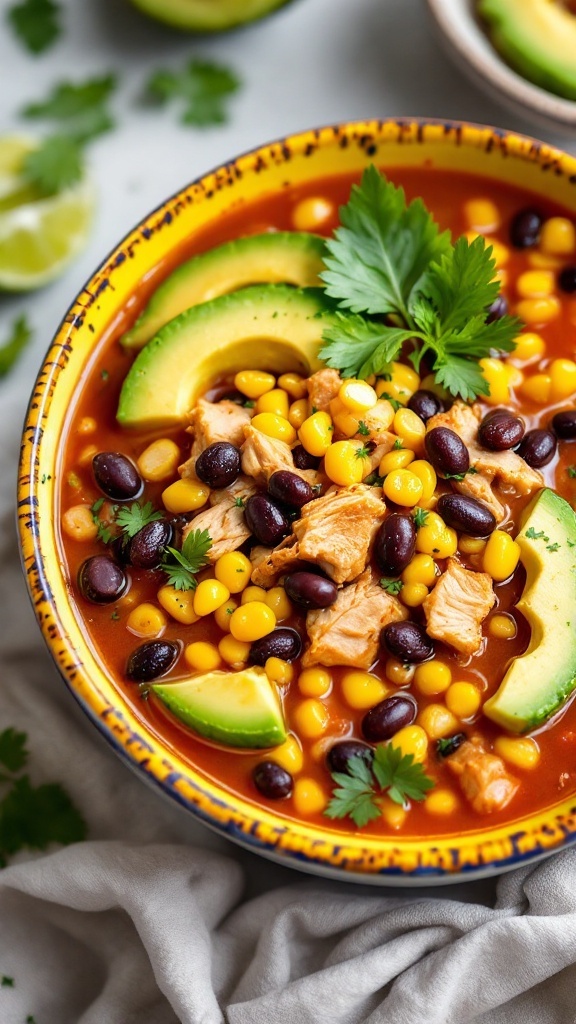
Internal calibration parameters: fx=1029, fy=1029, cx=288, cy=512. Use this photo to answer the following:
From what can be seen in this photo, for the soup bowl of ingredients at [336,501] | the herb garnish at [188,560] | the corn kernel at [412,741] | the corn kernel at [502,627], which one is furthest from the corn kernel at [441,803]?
the herb garnish at [188,560]

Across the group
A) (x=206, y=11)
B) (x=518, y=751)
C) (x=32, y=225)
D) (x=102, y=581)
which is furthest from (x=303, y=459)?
(x=206, y=11)

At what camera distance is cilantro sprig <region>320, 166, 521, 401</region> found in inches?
152

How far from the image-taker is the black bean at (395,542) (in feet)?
11.8

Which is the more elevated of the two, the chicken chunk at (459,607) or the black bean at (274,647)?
the chicken chunk at (459,607)

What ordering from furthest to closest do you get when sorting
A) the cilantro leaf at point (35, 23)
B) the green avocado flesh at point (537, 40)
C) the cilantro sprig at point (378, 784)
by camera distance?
1. the cilantro leaf at point (35, 23)
2. the green avocado flesh at point (537, 40)
3. the cilantro sprig at point (378, 784)

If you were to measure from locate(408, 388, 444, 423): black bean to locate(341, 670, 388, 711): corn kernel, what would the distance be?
100cm

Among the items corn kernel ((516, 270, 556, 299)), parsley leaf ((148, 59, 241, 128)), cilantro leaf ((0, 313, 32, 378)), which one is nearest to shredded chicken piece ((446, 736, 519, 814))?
corn kernel ((516, 270, 556, 299))

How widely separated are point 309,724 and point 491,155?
243 centimetres

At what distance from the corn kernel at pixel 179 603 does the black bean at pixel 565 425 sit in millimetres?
1524

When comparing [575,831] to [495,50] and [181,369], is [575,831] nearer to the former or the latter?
[181,369]

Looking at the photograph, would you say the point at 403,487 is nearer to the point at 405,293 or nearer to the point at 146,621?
the point at 405,293

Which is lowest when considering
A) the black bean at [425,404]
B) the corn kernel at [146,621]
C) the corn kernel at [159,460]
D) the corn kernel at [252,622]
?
the corn kernel at [146,621]

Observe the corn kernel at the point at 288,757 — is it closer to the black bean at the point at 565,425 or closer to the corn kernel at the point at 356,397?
the corn kernel at the point at 356,397

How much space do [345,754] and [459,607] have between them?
65 cm
